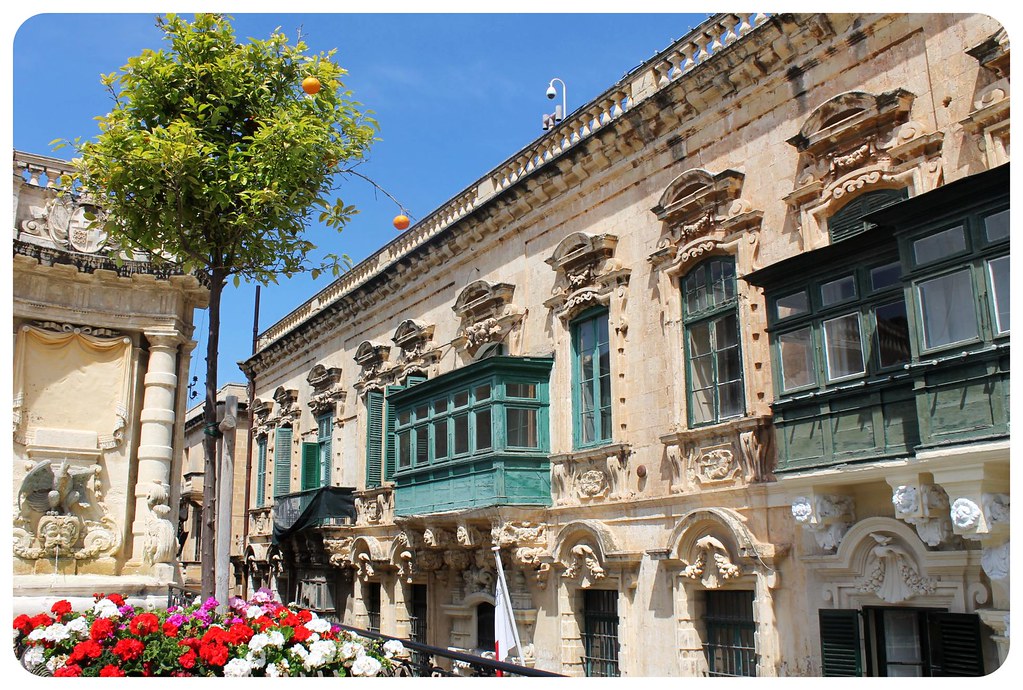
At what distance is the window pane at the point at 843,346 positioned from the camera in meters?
10.4

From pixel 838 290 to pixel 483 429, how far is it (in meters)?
6.91

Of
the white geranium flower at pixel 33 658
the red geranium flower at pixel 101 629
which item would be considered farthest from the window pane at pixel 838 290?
the white geranium flower at pixel 33 658

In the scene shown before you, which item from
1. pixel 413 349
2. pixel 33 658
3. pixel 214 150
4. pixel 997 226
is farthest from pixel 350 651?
pixel 413 349

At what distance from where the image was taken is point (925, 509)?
9406mm

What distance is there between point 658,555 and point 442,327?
7.55 m

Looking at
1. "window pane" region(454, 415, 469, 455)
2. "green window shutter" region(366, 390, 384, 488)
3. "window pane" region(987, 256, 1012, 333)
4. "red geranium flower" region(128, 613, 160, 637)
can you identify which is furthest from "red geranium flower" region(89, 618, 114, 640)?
"green window shutter" region(366, 390, 384, 488)

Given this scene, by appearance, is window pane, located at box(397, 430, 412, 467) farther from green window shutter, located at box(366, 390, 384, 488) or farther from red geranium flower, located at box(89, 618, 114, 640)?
red geranium flower, located at box(89, 618, 114, 640)

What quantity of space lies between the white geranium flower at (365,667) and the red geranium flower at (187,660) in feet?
4.13

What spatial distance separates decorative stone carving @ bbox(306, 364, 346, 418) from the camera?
75.5 feet

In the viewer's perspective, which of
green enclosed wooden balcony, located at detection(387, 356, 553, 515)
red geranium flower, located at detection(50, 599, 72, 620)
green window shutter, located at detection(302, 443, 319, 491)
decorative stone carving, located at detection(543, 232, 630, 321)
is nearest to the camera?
red geranium flower, located at detection(50, 599, 72, 620)

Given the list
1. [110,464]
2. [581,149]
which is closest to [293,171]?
[110,464]

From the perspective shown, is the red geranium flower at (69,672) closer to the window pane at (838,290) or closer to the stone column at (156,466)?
the stone column at (156,466)

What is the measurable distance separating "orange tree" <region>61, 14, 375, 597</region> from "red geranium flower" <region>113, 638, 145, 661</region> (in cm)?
115

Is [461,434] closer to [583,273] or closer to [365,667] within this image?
[583,273]
